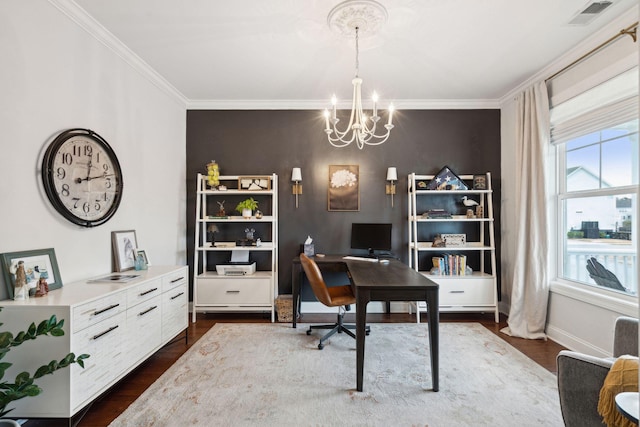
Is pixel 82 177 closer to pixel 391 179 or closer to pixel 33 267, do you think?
pixel 33 267

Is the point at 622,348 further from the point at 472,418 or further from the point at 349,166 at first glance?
the point at 349,166

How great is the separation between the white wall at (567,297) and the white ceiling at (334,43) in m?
0.10

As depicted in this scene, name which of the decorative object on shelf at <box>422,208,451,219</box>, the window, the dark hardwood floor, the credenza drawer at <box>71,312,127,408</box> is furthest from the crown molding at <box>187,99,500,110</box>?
the credenza drawer at <box>71,312,127,408</box>

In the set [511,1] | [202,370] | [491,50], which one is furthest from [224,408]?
[491,50]

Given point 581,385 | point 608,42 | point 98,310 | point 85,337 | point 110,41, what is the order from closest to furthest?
point 581,385
point 85,337
point 98,310
point 608,42
point 110,41

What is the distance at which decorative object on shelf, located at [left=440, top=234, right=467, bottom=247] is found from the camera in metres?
4.00

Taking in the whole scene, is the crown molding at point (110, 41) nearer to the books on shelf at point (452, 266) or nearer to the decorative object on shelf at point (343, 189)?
the decorative object on shelf at point (343, 189)

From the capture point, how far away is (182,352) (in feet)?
9.86

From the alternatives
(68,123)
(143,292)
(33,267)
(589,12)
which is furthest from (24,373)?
(589,12)

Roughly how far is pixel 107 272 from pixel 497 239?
14.4 feet

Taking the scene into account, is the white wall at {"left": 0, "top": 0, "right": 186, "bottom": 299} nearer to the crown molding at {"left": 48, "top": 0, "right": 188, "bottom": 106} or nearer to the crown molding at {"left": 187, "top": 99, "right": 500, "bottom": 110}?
the crown molding at {"left": 48, "top": 0, "right": 188, "bottom": 106}

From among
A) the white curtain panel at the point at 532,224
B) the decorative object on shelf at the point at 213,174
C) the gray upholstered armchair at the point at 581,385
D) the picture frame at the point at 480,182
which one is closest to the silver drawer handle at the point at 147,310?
the decorative object on shelf at the point at 213,174

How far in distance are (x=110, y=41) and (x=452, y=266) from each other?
4.15m

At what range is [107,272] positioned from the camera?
8.94 feet
